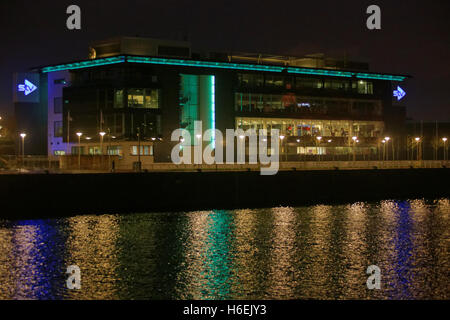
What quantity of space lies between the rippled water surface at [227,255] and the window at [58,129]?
5257 centimetres

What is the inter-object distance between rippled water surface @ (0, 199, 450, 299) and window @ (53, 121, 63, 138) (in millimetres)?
52573

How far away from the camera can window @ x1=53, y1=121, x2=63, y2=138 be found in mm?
108025

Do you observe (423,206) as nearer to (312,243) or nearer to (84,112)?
(312,243)

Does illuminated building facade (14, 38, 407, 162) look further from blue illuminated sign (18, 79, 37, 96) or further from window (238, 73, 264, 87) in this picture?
blue illuminated sign (18, 79, 37, 96)

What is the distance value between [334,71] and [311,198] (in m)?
47.5

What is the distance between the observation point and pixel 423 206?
7294cm

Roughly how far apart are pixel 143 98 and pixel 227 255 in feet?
200

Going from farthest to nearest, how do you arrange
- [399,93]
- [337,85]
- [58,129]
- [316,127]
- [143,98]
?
[399,93] < [337,85] < [316,127] < [58,129] < [143,98]

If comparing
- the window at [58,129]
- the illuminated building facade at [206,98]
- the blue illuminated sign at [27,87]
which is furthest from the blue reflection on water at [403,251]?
the blue illuminated sign at [27,87]

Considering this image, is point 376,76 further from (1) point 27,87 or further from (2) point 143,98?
(1) point 27,87

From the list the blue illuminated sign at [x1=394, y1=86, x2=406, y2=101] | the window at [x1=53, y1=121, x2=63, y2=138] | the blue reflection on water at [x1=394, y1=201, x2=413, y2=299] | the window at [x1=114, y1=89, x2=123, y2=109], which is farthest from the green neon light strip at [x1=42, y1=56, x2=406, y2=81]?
the blue reflection on water at [x1=394, y1=201, x2=413, y2=299]

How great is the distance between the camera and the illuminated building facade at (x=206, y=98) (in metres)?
98.8

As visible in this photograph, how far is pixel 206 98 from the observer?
107m

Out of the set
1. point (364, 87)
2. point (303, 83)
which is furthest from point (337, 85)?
point (303, 83)
